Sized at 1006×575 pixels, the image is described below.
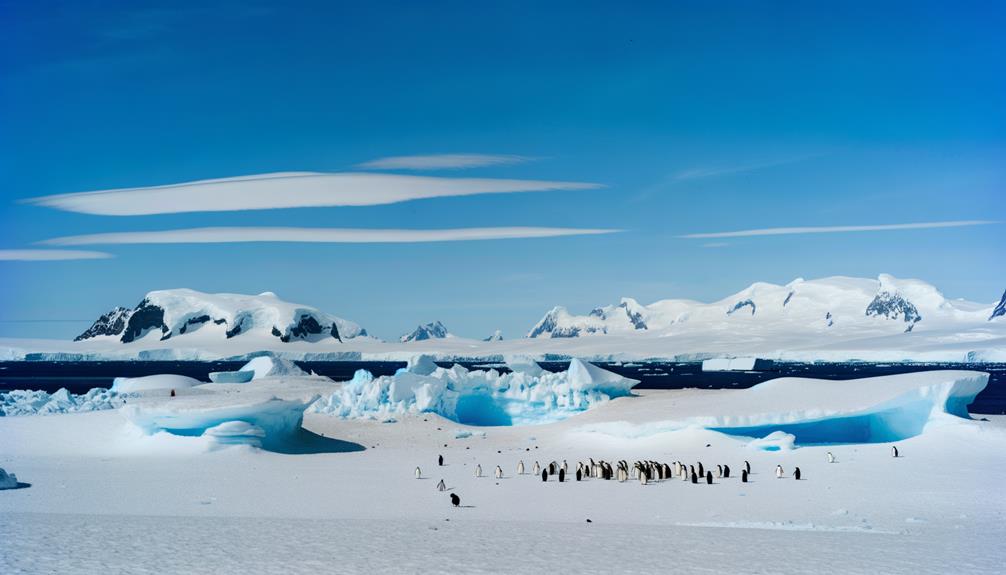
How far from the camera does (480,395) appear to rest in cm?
5381

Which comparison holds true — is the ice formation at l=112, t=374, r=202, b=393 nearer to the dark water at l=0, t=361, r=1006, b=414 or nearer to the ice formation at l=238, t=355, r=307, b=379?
the ice formation at l=238, t=355, r=307, b=379

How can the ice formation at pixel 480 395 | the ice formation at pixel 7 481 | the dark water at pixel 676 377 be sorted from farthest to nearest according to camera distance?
the dark water at pixel 676 377 < the ice formation at pixel 480 395 < the ice formation at pixel 7 481

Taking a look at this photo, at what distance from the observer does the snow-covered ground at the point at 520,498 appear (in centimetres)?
1455

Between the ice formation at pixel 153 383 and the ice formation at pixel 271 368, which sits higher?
the ice formation at pixel 271 368

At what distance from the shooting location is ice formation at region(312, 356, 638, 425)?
50.2 meters

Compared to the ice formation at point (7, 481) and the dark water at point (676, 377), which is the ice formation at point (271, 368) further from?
the ice formation at point (7, 481)

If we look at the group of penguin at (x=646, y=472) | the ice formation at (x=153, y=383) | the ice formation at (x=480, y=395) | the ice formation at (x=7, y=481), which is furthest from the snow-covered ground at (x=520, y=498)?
the ice formation at (x=153, y=383)

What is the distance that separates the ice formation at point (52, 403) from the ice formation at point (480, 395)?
1085cm

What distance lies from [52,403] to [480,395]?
22.7m

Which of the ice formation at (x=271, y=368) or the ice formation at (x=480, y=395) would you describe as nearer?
the ice formation at (x=480, y=395)

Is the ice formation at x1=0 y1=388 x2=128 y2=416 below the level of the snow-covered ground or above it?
above

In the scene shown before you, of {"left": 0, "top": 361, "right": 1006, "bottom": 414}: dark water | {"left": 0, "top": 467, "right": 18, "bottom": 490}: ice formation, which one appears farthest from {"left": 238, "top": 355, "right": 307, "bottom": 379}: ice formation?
{"left": 0, "top": 467, "right": 18, "bottom": 490}: ice formation

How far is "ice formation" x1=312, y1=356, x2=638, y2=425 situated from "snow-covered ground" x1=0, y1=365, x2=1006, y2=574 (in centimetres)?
456

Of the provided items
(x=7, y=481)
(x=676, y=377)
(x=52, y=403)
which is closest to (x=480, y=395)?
(x=52, y=403)
